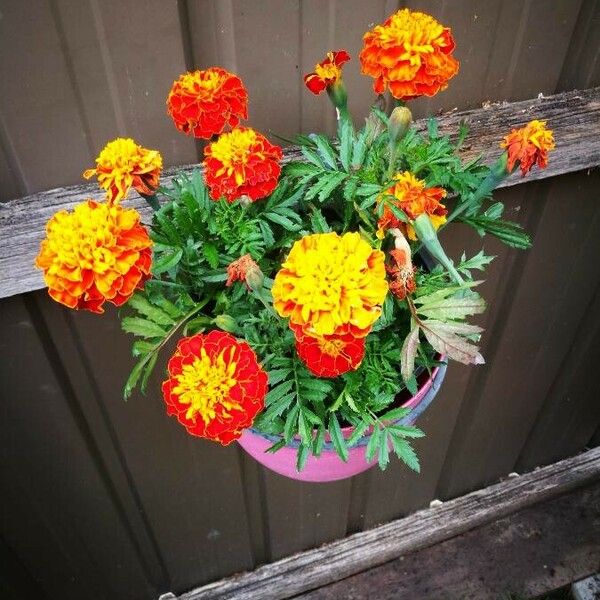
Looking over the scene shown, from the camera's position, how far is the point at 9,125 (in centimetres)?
65

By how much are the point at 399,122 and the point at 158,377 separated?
1.83 feet

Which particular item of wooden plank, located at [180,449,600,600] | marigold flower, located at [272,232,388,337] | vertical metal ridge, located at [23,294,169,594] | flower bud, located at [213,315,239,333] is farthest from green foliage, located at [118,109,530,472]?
wooden plank, located at [180,449,600,600]

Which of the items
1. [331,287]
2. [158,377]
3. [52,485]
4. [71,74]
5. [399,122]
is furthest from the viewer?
[52,485]

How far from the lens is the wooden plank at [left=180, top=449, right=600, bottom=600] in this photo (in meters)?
1.41

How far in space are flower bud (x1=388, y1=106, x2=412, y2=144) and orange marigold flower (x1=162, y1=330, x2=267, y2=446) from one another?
0.23 meters

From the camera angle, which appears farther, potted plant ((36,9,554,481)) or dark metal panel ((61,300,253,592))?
dark metal panel ((61,300,253,592))

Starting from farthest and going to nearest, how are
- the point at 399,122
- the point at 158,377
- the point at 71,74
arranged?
the point at 158,377 → the point at 71,74 → the point at 399,122

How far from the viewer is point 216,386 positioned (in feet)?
1.59

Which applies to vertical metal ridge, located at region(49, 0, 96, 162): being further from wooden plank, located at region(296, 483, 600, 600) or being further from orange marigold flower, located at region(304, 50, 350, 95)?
wooden plank, located at region(296, 483, 600, 600)

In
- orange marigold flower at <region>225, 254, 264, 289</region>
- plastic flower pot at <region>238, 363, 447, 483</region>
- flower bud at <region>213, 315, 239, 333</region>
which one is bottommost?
plastic flower pot at <region>238, 363, 447, 483</region>

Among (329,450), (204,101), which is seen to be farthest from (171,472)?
(204,101)

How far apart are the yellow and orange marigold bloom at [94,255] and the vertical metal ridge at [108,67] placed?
25 centimetres

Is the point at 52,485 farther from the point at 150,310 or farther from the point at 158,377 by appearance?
the point at 150,310

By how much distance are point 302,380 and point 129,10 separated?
42 cm
